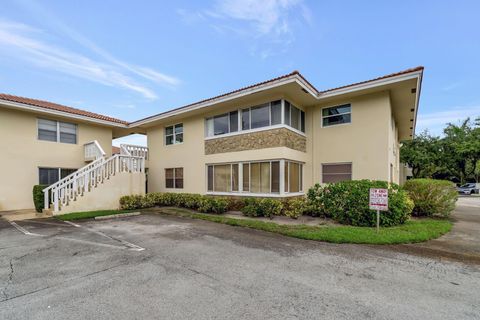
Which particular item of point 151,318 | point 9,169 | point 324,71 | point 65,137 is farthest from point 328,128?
point 9,169

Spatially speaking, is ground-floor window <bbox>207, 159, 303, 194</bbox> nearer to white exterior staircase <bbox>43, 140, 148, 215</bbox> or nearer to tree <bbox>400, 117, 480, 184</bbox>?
white exterior staircase <bbox>43, 140, 148, 215</bbox>

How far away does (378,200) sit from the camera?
7.57m

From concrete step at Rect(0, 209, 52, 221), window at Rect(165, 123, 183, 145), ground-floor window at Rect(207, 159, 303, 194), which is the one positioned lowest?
concrete step at Rect(0, 209, 52, 221)

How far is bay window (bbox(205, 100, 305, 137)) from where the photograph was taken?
11195 millimetres

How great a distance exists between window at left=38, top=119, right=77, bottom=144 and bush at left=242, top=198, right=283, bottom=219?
1217 cm

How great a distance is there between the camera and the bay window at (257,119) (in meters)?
11.2

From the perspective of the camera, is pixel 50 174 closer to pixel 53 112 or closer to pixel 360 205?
pixel 53 112

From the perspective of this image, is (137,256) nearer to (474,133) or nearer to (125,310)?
(125,310)

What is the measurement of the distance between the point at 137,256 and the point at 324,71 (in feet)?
48.9

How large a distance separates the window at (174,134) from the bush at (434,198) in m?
13.1

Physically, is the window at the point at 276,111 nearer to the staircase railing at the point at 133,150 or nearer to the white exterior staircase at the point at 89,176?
the white exterior staircase at the point at 89,176

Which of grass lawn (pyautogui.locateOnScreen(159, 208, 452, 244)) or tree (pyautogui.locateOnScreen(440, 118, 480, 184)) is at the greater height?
tree (pyautogui.locateOnScreen(440, 118, 480, 184))

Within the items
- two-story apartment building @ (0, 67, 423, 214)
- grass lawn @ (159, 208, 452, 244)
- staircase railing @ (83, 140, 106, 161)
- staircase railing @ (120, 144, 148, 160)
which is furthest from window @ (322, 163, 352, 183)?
staircase railing @ (83, 140, 106, 161)

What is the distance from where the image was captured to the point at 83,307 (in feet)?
11.2
